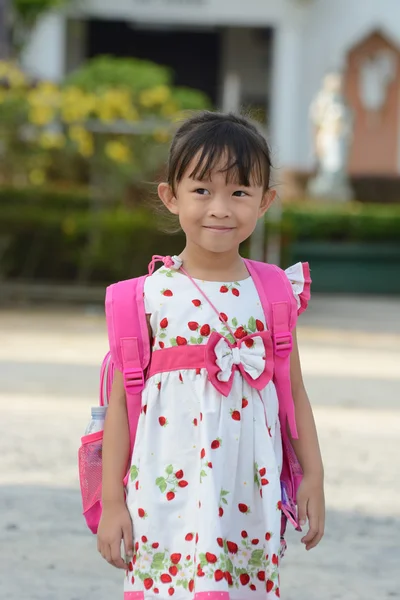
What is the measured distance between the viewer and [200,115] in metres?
2.48

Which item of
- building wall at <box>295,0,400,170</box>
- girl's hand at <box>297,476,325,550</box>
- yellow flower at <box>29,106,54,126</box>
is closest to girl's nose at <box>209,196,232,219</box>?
girl's hand at <box>297,476,325,550</box>

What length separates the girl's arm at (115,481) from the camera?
2385 millimetres

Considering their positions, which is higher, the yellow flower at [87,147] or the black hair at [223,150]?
the black hair at [223,150]

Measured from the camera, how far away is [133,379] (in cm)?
239

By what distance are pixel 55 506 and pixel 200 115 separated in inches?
77.7

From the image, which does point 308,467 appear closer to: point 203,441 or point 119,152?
point 203,441

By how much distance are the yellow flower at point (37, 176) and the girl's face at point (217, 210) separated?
30.2 feet

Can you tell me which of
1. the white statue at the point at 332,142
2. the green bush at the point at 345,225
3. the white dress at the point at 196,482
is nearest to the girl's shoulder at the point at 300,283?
the white dress at the point at 196,482

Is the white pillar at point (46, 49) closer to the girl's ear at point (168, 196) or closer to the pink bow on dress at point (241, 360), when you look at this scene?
the girl's ear at point (168, 196)

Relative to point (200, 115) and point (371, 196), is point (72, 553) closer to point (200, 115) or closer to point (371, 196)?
point (200, 115)

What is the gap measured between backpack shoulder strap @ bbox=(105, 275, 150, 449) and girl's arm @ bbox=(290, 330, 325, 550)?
0.31 m

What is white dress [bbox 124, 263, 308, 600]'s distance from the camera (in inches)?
92.2

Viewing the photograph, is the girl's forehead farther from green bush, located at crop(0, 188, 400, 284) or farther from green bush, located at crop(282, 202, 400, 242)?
green bush, located at crop(282, 202, 400, 242)

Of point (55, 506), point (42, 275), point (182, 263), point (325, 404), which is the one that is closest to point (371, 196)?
point (42, 275)
